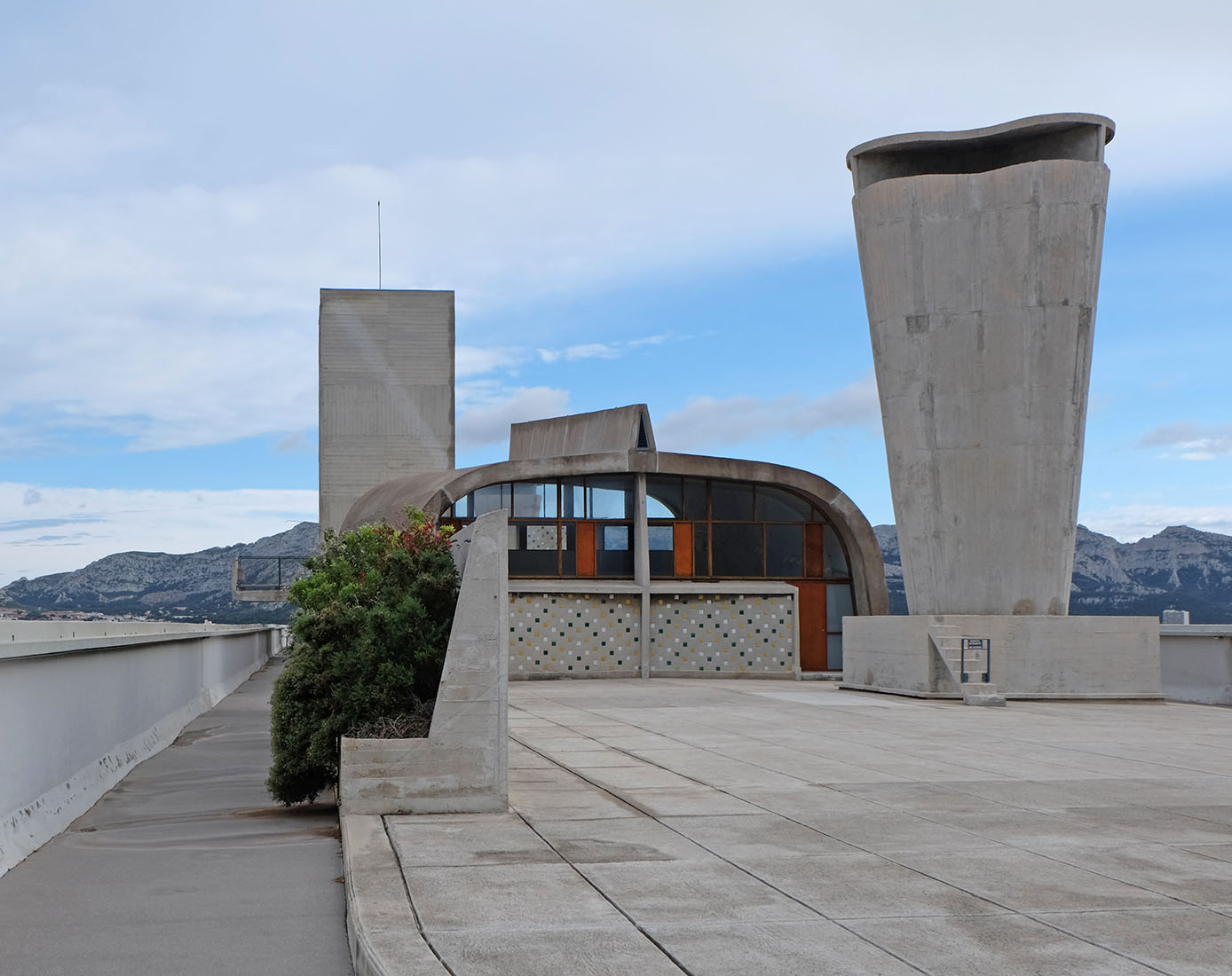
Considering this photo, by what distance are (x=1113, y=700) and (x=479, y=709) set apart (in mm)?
17189

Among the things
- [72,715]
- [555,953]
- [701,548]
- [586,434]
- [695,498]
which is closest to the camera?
[555,953]

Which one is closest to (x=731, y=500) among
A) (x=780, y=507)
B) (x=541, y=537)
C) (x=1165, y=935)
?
(x=780, y=507)

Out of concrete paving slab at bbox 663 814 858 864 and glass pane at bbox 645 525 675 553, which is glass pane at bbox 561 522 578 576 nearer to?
glass pane at bbox 645 525 675 553

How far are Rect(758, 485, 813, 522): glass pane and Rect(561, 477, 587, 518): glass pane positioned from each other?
5.16 meters

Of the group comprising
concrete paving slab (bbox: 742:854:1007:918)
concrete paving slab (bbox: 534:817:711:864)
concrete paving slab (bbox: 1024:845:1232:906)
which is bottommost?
concrete paving slab (bbox: 1024:845:1232:906)

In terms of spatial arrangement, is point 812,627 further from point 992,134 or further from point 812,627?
point 992,134

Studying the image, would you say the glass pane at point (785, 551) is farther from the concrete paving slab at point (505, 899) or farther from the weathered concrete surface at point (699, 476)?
the concrete paving slab at point (505, 899)

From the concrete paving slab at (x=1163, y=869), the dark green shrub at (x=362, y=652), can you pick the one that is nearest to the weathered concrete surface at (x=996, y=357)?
the dark green shrub at (x=362, y=652)

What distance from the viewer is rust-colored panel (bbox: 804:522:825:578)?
37219mm

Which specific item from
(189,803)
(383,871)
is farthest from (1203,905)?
(189,803)

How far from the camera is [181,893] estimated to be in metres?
7.35

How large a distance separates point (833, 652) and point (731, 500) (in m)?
5.28

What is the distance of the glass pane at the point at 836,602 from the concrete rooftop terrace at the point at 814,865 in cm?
2275

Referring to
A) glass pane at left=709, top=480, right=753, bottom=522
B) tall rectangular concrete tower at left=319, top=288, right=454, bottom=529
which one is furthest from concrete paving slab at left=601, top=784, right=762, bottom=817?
tall rectangular concrete tower at left=319, top=288, right=454, bottom=529
